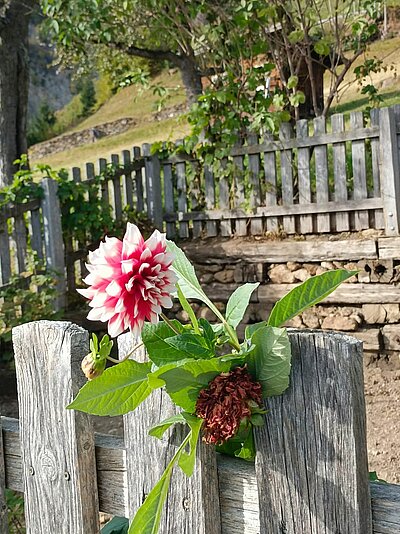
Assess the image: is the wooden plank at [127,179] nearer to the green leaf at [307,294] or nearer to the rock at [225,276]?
the rock at [225,276]

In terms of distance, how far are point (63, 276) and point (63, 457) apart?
19.2ft

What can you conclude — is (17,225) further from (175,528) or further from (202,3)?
(175,528)

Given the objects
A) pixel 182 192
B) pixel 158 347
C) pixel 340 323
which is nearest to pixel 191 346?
A: pixel 158 347

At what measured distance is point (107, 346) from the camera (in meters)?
1.37

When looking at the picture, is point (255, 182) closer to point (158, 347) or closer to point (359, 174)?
point (359, 174)

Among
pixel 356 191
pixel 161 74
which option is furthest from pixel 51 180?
pixel 161 74

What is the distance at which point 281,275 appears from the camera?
23.4 ft

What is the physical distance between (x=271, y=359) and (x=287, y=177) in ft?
20.1

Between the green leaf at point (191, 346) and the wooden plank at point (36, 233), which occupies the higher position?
the wooden plank at point (36, 233)

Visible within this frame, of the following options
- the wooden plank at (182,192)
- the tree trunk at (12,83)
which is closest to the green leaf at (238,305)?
the wooden plank at (182,192)

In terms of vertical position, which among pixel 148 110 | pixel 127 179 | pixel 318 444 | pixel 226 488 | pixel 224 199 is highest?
pixel 148 110

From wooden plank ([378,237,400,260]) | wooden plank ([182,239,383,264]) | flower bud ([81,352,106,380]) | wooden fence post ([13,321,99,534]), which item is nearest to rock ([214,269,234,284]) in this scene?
wooden plank ([182,239,383,264])

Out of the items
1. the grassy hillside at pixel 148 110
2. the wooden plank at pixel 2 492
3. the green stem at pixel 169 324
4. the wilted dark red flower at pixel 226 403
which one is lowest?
the wooden plank at pixel 2 492

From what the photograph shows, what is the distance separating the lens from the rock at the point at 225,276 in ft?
24.6
